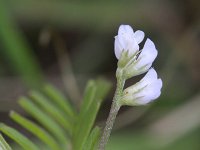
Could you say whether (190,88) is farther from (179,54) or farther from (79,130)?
(79,130)

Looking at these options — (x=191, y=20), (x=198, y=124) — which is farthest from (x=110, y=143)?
(x=191, y=20)

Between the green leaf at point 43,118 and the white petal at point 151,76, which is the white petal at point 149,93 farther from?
the green leaf at point 43,118

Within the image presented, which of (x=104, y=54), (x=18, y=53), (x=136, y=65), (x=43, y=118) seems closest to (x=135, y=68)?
(x=136, y=65)

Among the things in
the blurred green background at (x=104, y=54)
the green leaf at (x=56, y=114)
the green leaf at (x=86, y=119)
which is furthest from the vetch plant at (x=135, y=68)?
the blurred green background at (x=104, y=54)

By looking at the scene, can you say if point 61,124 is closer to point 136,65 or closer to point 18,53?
point 136,65

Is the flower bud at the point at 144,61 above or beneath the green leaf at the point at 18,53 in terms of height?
beneath

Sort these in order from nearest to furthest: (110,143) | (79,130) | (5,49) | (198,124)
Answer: (79,130) → (110,143) → (198,124) → (5,49)
